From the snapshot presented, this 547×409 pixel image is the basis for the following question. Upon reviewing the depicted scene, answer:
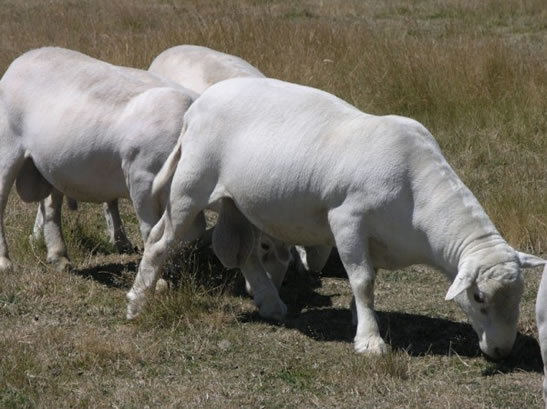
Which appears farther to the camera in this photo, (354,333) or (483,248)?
(354,333)

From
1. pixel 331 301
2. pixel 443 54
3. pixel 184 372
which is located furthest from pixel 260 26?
pixel 184 372

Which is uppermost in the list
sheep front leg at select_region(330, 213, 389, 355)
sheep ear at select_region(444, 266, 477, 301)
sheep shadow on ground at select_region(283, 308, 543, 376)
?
sheep ear at select_region(444, 266, 477, 301)

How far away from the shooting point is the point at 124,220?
29.5ft

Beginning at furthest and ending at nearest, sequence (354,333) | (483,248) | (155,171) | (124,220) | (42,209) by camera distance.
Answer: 1. (124,220)
2. (42,209)
3. (155,171)
4. (354,333)
5. (483,248)

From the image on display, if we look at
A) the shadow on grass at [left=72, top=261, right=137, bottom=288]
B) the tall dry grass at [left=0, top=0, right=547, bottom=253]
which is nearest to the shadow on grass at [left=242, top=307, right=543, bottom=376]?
the shadow on grass at [left=72, top=261, right=137, bottom=288]

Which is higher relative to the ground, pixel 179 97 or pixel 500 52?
pixel 179 97

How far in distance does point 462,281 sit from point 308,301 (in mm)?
1841

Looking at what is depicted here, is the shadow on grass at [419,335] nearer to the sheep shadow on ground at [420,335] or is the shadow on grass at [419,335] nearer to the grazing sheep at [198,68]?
the sheep shadow on ground at [420,335]

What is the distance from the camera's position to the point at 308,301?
23.5 ft

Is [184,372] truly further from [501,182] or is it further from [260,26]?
[260,26]

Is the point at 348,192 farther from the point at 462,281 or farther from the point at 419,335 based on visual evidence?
the point at 419,335

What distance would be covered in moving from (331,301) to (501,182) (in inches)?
103

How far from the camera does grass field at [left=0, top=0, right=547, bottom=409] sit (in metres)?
5.45

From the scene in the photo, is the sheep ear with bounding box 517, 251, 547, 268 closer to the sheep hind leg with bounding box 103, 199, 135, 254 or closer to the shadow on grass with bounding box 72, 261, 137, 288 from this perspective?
the shadow on grass with bounding box 72, 261, 137, 288
